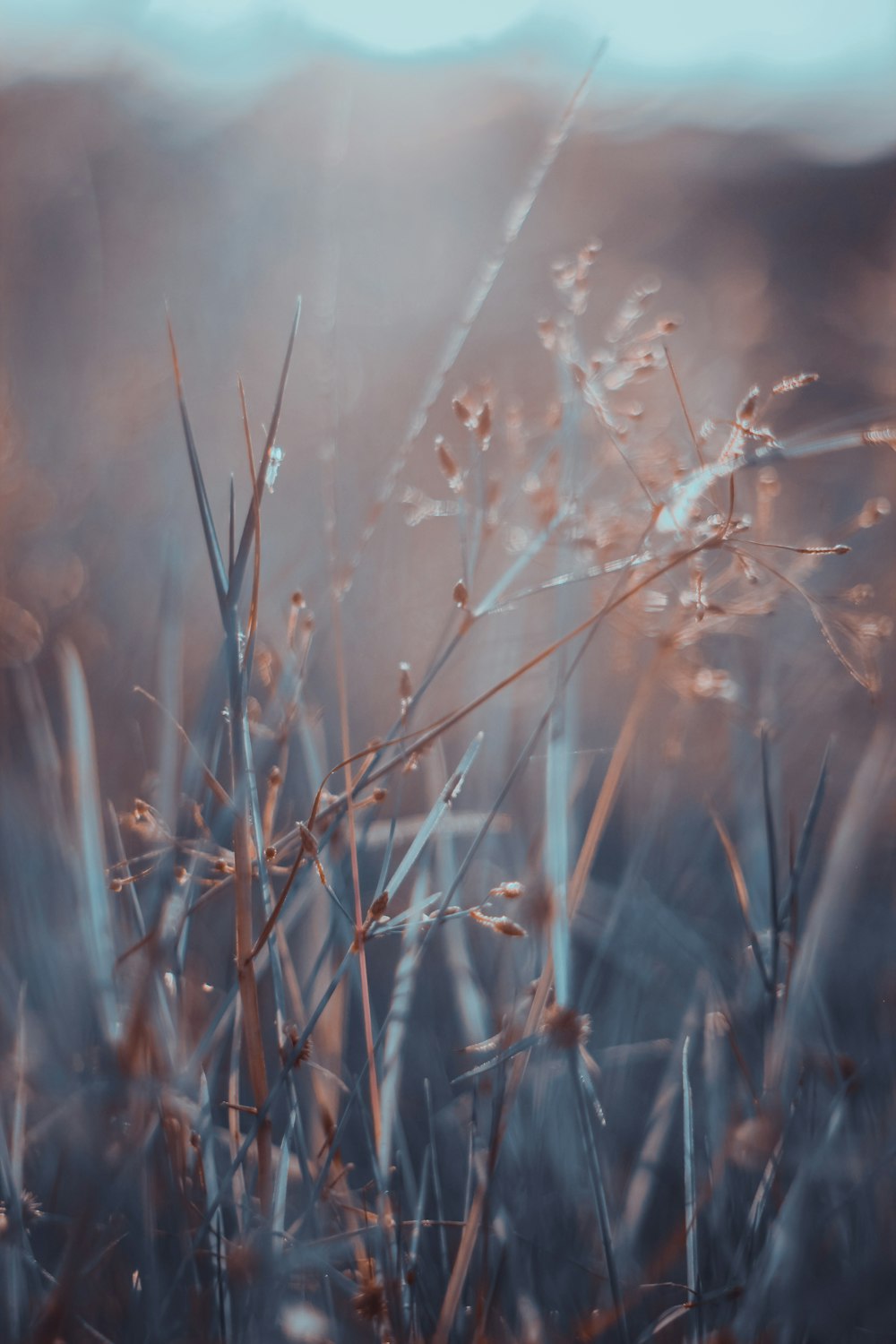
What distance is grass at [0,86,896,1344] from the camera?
458mm

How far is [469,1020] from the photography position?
2.21ft

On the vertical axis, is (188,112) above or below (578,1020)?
above

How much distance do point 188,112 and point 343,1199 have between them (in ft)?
7.52

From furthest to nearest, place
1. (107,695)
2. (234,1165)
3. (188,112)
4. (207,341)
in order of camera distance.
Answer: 1. (188,112)
2. (207,341)
3. (107,695)
4. (234,1165)

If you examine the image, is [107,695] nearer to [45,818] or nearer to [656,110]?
[45,818]

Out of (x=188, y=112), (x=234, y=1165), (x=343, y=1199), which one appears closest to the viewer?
(x=234, y=1165)

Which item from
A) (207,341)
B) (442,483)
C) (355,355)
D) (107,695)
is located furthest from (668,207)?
(107,695)

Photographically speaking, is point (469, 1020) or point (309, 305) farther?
point (309, 305)

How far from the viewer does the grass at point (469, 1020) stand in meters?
0.46

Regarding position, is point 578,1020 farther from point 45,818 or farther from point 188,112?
point 188,112

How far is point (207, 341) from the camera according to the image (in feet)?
5.29

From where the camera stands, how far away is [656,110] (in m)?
2.49

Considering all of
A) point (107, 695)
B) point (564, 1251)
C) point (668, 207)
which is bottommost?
point (564, 1251)

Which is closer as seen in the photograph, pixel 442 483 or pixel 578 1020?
pixel 578 1020
